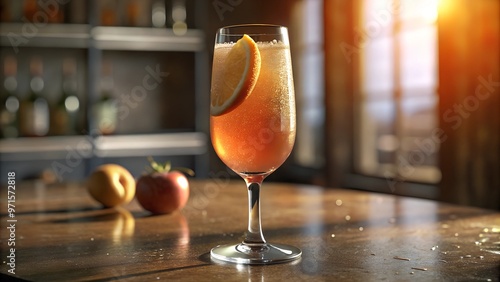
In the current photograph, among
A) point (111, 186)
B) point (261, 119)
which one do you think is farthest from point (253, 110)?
point (111, 186)

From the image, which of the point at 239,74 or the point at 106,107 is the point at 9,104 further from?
the point at 239,74

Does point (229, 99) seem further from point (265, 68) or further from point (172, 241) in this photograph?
point (172, 241)

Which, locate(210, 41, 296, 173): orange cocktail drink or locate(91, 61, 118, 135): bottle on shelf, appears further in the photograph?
locate(91, 61, 118, 135): bottle on shelf

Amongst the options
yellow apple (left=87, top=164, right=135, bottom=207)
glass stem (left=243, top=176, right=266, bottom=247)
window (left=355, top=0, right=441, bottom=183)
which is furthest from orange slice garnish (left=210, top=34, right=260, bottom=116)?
window (left=355, top=0, right=441, bottom=183)

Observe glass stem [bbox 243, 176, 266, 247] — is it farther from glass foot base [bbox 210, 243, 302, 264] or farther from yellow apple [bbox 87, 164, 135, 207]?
yellow apple [bbox 87, 164, 135, 207]

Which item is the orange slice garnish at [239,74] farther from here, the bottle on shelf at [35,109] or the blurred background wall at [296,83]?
the bottle on shelf at [35,109]

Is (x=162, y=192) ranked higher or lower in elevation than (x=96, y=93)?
lower
